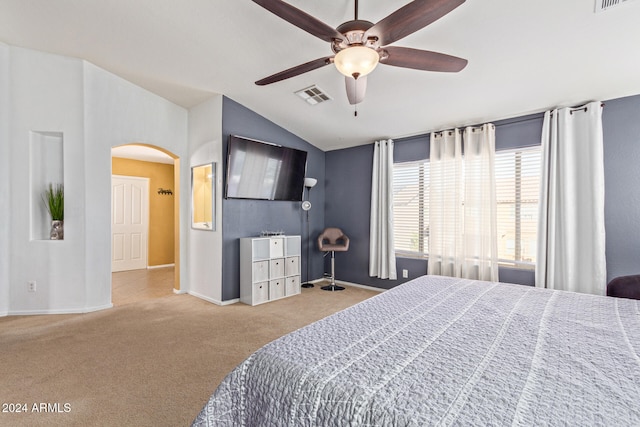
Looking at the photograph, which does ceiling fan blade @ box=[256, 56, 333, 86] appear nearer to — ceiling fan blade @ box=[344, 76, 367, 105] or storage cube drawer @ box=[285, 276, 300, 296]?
ceiling fan blade @ box=[344, 76, 367, 105]

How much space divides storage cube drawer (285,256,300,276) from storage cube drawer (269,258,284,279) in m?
0.09

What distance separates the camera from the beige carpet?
1.83 metres

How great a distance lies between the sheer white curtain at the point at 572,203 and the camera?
3.01m

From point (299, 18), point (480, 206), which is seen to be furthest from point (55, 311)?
point (480, 206)

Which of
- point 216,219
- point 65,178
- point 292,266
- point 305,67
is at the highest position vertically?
point 305,67

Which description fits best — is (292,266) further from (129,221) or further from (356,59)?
(129,221)

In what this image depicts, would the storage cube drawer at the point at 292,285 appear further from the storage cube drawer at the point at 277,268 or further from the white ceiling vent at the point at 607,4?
the white ceiling vent at the point at 607,4

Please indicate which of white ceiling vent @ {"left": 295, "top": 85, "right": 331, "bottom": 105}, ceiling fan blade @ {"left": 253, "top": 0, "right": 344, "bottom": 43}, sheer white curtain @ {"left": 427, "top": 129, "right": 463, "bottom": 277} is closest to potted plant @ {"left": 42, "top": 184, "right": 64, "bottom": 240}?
white ceiling vent @ {"left": 295, "top": 85, "right": 331, "bottom": 105}

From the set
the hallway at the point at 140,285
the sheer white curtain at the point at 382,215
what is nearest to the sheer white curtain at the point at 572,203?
the sheer white curtain at the point at 382,215

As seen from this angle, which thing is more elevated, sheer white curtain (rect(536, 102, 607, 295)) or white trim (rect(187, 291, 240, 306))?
sheer white curtain (rect(536, 102, 607, 295))

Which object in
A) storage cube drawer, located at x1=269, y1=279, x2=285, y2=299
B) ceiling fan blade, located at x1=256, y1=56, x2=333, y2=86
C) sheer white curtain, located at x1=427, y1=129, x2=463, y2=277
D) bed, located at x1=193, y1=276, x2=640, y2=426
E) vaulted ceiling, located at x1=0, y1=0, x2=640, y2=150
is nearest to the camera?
bed, located at x1=193, y1=276, x2=640, y2=426

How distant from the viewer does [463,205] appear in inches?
154

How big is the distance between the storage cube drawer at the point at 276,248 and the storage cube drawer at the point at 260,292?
16.4 inches

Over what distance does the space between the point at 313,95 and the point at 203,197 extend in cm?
217
